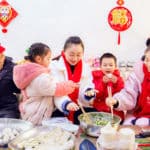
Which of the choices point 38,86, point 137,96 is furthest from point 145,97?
point 38,86

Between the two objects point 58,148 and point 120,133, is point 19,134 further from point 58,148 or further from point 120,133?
point 120,133

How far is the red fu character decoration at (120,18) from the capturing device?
332 cm

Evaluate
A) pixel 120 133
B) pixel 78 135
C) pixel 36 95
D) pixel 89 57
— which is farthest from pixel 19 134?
pixel 89 57

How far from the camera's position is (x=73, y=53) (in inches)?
83.0

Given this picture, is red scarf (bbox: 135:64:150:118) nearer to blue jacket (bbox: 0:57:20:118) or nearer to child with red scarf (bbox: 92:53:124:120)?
child with red scarf (bbox: 92:53:124:120)

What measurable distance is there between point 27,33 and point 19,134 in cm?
217

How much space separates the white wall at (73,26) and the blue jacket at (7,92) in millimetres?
1093

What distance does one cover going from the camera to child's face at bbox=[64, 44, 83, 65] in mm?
2098

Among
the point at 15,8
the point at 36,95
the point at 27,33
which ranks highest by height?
the point at 15,8

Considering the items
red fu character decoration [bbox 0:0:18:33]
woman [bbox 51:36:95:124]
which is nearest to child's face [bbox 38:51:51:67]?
woman [bbox 51:36:95:124]

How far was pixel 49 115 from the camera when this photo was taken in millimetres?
2031

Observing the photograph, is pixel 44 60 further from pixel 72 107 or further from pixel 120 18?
pixel 120 18

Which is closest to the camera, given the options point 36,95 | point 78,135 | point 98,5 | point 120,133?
point 120,133

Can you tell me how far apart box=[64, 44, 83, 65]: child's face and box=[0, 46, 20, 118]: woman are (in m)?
0.43
